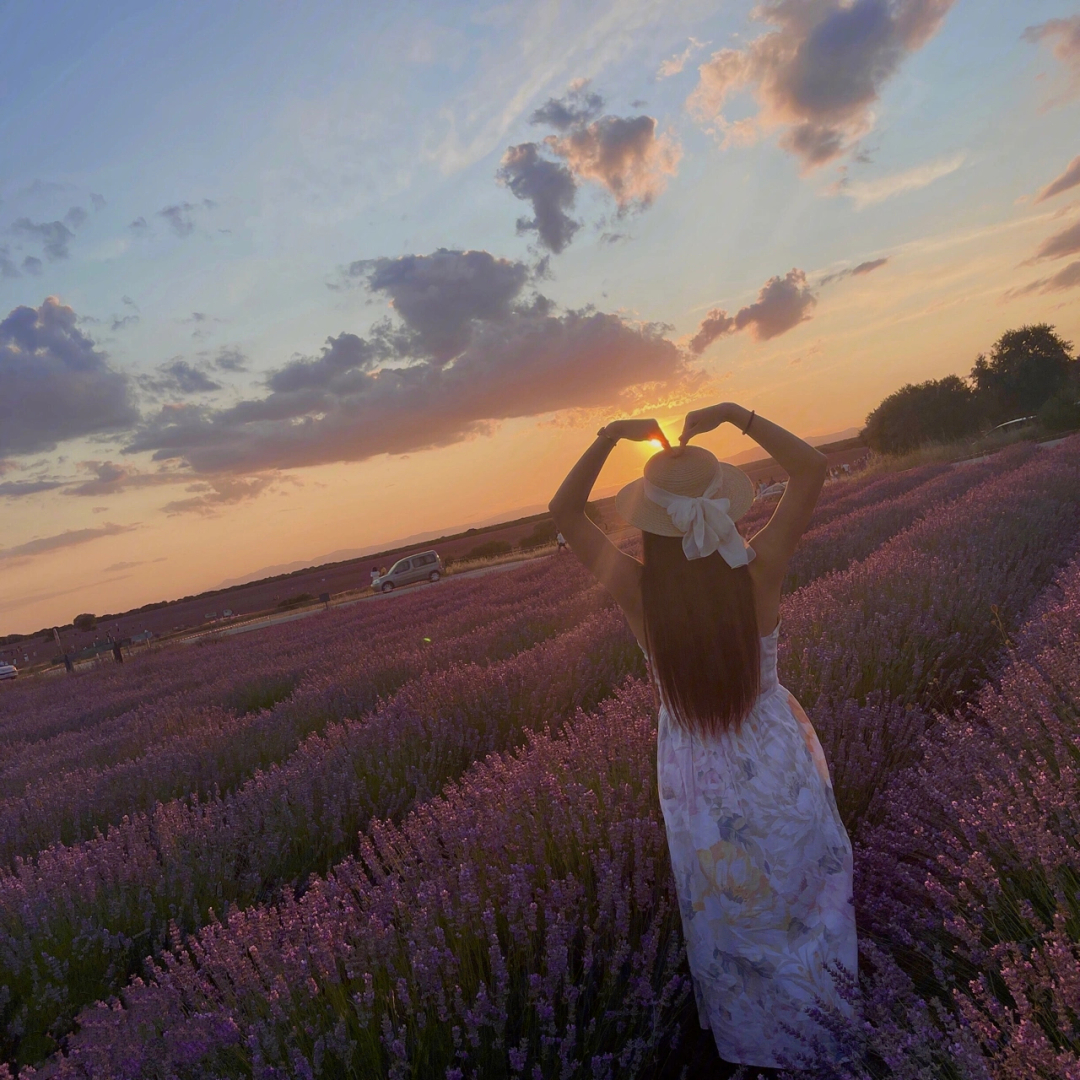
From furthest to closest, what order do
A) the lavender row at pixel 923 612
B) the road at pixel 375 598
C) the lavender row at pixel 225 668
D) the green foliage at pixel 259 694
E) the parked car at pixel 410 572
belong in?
the parked car at pixel 410 572 < the road at pixel 375 598 < the lavender row at pixel 225 668 < the green foliage at pixel 259 694 < the lavender row at pixel 923 612

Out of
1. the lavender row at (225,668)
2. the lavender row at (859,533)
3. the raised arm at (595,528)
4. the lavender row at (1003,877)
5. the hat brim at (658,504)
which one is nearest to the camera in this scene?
the lavender row at (1003,877)

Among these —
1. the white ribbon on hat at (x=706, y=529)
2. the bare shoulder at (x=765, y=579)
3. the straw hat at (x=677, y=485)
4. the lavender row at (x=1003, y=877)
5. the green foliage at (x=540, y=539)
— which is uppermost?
the straw hat at (x=677, y=485)

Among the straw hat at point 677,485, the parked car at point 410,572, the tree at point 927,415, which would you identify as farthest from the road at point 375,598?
the tree at point 927,415

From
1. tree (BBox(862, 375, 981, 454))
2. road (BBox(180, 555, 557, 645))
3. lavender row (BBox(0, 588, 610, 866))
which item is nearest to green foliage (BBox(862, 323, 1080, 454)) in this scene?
tree (BBox(862, 375, 981, 454))

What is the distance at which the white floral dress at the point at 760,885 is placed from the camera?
1867mm

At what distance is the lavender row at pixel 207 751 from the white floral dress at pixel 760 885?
276cm

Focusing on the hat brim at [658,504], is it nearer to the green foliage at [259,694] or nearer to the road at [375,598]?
the green foliage at [259,694]

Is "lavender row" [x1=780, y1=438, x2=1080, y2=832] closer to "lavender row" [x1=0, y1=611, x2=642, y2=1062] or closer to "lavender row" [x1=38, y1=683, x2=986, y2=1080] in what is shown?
"lavender row" [x1=38, y1=683, x2=986, y2=1080]

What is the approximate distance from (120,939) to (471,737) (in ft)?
6.30

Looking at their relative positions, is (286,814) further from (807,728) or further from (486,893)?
(807,728)

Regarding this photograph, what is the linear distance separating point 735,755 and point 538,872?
67cm

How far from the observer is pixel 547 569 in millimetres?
14688

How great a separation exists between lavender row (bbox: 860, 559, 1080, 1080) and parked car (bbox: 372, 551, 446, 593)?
90.5 ft

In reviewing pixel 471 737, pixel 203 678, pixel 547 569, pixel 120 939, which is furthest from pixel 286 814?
pixel 547 569
